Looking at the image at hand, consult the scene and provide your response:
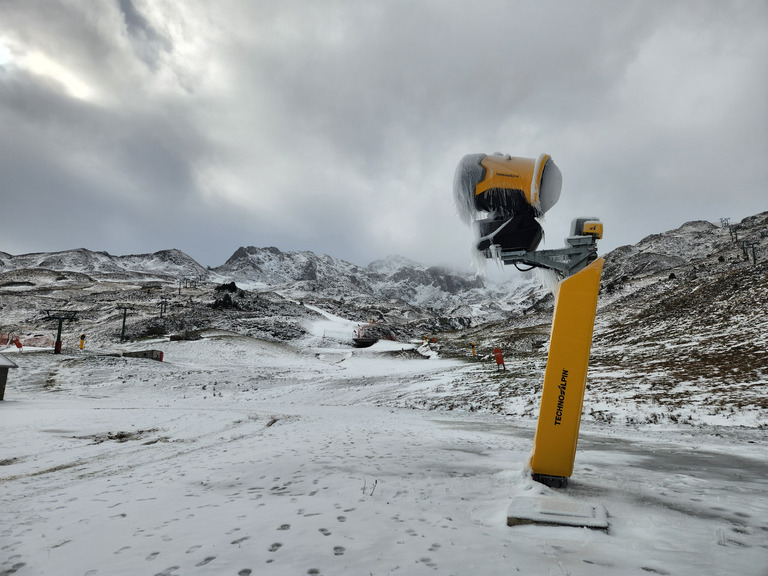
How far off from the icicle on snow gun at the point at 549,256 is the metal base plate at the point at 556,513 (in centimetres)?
72

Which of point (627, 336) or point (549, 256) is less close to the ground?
point (549, 256)

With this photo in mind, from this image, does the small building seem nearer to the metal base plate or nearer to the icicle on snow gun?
the icicle on snow gun

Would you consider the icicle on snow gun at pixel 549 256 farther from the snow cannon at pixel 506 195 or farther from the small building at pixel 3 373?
the small building at pixel 3 373

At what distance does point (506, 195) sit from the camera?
14.9 ft

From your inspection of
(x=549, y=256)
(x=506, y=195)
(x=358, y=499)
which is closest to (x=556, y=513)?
(x=358, y=499)

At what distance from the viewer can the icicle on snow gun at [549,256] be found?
3994mm

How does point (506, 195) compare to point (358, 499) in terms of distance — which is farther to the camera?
point (506, 195)

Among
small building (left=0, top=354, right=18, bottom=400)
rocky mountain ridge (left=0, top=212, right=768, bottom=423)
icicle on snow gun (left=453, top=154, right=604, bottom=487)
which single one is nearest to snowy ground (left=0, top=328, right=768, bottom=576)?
icicle on snow gun (left=453, top=154, right=604, bottom=487)

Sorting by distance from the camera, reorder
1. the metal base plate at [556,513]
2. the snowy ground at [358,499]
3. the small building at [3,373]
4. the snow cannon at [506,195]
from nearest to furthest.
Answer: the snowy ground at [358,499] → the metal base plate at [556,513] → the snow cannon at [506,195] → the small building at [3,373]

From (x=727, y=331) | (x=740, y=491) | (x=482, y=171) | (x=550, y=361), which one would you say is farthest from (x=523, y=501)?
(x=727, y=331)

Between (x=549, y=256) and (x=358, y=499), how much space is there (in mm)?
3586

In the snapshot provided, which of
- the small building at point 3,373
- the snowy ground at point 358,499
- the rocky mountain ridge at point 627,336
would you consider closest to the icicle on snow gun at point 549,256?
the snowy ground at point 358,499

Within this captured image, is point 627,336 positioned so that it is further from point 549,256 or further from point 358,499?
point 358,499

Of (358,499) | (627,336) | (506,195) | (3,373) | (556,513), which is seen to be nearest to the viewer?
(556,513)
